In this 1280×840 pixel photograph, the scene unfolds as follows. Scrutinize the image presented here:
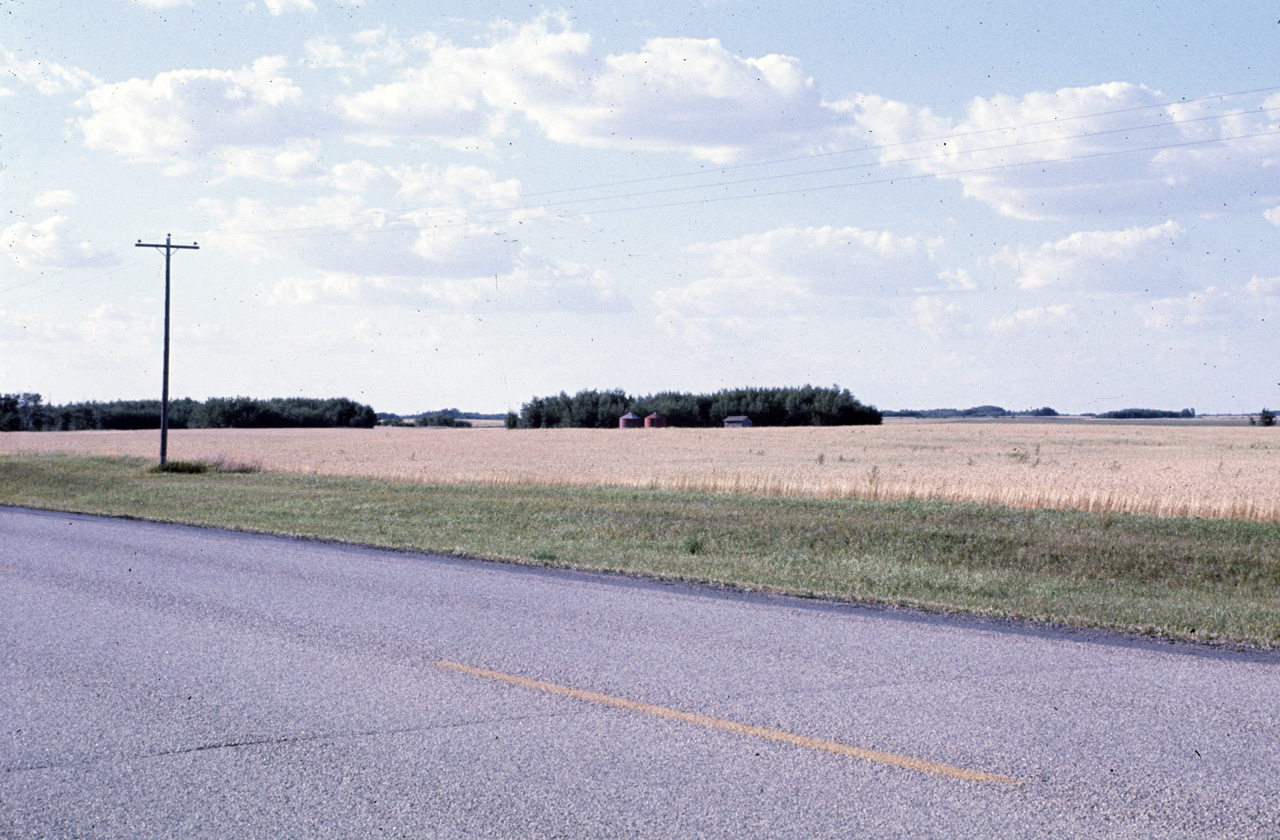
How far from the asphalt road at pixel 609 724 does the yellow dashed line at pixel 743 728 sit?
3 cm

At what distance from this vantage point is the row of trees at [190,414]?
131 metres

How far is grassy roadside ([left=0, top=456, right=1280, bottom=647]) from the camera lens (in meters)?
11.7

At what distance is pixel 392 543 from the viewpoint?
16766mm

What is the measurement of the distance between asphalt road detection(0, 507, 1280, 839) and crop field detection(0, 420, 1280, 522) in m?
16.3

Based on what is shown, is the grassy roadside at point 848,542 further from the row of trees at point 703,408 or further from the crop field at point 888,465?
the row of trees at point 703,408

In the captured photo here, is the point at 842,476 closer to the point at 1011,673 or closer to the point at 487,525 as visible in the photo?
the point at 487,525

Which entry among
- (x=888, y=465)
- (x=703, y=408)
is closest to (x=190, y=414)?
(x=703, y=408)

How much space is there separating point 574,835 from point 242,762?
1970 mm

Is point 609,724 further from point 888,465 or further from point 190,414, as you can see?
point 190,414

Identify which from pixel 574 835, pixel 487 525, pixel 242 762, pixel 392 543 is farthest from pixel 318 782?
pixel 487 525

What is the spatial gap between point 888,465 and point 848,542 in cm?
2313

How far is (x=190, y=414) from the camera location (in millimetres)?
140250

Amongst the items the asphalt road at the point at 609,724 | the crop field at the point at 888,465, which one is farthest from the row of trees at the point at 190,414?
the asphalt road at the point at 609,724

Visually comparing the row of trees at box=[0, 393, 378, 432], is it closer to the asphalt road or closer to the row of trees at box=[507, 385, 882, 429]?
the row of trees at box=[507, 385, 882, 429]
